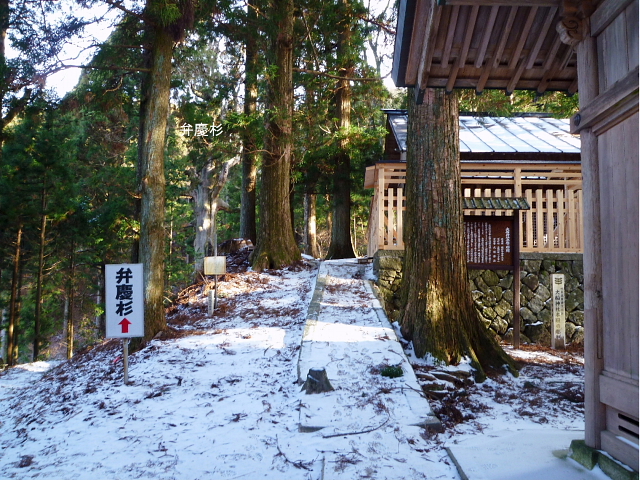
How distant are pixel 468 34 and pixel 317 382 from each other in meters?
3.37

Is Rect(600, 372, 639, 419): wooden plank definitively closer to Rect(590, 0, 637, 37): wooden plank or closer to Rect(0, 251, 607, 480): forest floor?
Rect(0, 251, 607, 480): forest floor

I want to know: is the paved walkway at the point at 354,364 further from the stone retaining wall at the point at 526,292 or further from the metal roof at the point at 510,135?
the metal roof at the point at 510,135

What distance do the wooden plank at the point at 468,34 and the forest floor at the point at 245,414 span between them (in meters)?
3.08

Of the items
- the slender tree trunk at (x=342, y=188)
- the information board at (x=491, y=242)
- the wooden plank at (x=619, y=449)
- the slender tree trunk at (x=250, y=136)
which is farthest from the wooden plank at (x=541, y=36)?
the slender tree trunk at (x=342, y=188)

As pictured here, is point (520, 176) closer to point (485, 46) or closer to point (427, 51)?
point (485, 46)

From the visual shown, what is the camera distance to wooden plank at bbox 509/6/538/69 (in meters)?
3.44

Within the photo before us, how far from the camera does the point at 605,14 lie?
2916 mm

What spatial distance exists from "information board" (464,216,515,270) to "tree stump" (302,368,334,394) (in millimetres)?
3922

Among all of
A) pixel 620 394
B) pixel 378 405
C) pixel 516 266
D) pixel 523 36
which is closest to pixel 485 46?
pixel 523 36

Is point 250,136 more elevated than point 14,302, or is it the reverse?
point 250,136

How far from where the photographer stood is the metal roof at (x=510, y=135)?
35.9ft

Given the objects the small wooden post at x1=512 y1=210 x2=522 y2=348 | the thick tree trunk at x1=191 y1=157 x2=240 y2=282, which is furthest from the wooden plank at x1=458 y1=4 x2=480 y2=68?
the thick tree trunk at x1=191 y1=157 x2=240 y2=282

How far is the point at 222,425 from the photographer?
4.15m

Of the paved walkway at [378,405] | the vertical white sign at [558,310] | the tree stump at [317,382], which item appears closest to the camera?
the paved walkway at [378,405]
